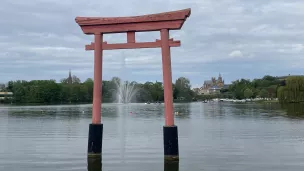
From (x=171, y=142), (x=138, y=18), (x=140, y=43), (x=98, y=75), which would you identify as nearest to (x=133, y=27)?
(x=138, y=18)

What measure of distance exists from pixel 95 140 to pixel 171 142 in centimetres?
274

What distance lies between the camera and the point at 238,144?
18750mm

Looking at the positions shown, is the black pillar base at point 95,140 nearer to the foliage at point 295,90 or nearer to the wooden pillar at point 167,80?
the wooden pillar at point 167,80

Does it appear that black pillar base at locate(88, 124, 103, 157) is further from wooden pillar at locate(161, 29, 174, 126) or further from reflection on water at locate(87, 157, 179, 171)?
wooden pillar at locate(161, 29, 174, 126)

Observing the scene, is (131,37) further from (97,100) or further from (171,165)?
(171,165)

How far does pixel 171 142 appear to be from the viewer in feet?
42.8

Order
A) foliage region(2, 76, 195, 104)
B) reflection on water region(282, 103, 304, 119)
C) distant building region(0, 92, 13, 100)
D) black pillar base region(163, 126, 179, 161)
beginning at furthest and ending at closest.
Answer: distant building region(0, 92, 13, 100) < foliage region(2, 76, 195, 104) < reflection on water region(282, 103, 304, 119) < black pillar base region(163, 126, 179, 161)

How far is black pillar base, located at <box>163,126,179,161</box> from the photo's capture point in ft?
42.0

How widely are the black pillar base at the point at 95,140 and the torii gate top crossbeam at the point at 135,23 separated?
334cm

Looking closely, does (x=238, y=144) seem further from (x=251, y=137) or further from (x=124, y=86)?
(x=124, y=86)

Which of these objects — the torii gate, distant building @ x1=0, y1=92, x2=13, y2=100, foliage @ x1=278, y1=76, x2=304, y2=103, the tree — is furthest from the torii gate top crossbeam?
the tree

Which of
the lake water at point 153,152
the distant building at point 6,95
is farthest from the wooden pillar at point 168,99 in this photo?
the distant building at point 6,95

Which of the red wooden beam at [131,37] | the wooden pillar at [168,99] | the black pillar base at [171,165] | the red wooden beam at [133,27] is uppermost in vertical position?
the red wooden beam at [133,27]

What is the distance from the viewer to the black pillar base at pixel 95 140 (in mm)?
13423
